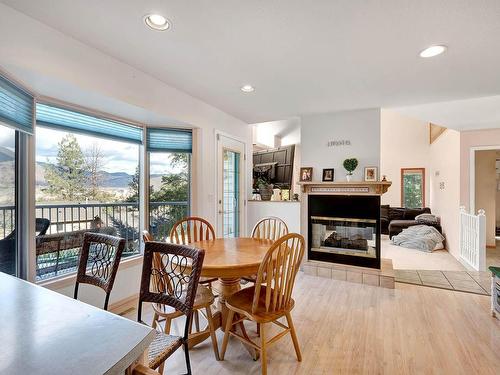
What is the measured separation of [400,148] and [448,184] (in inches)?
118

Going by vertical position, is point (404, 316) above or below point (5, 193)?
below

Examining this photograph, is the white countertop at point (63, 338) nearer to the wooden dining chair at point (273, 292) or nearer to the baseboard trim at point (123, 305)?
the wooden dining chair at point (273, 292)

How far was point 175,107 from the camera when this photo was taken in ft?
10.1

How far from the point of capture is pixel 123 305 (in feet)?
9.08

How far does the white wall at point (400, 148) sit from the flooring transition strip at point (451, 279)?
4538 millimetres

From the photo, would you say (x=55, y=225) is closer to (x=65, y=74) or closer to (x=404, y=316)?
(x=65, y=74)

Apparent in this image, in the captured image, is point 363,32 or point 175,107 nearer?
point 363,32

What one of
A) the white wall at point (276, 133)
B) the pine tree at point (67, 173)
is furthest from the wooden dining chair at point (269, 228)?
the white wall at point (276, 133)

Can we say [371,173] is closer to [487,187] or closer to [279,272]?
[279,272]

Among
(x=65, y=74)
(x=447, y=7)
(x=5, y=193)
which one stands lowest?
(x=5, y=193)

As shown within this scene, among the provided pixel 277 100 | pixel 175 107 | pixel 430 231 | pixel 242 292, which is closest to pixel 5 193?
pixel 175 107

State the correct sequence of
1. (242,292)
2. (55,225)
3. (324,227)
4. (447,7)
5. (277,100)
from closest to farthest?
(447,7)
(242,292)
(55,225)
(277,100)
(324,227)

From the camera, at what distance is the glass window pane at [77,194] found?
2404 millimetres

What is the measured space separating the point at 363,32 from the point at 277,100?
162 centimetres
